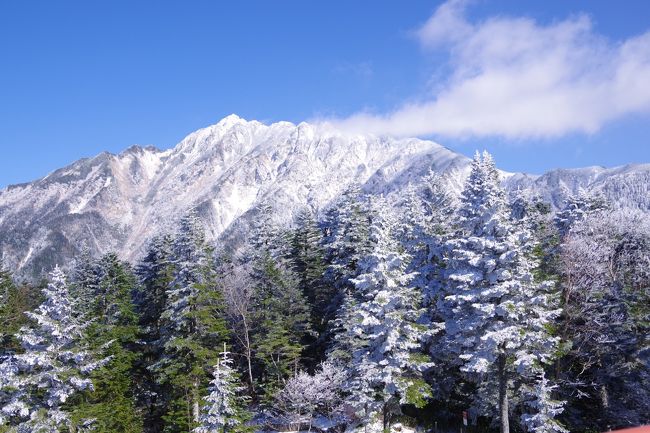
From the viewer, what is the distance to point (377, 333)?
26.5 m

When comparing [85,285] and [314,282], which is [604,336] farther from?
[85,285]

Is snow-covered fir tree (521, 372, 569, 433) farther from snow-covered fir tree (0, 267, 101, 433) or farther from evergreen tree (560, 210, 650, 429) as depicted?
snow-covered fir tree (0, 267, 101, 433)

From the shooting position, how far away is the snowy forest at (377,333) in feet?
86.6

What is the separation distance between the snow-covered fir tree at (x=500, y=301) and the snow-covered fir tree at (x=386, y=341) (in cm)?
255

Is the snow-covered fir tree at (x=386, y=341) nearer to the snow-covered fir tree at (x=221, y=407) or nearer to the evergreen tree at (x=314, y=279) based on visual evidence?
the snow-covered fir tree at (x=221, y=407)

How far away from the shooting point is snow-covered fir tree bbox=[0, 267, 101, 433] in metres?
28.0

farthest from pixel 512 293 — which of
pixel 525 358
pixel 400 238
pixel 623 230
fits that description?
pixel 623 230

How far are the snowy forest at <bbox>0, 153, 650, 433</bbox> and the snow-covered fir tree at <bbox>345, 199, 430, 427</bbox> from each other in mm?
100

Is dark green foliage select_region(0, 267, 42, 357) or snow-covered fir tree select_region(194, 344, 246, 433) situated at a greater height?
dark green foliage select_region(0, 267, 42, 357)

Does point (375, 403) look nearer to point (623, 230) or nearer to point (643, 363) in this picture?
point (643, 363)

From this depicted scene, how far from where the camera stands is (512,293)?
26.1 metres

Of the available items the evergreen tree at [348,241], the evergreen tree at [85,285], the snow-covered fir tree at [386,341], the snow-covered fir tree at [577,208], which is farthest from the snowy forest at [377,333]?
the snow-covered fir tree at [577,208]

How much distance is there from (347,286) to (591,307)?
17.3 m

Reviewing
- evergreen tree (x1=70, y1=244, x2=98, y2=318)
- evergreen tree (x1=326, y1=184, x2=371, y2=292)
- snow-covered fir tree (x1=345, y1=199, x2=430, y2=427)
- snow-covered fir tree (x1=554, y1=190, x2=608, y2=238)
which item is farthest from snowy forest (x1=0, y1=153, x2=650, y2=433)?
snow-covered fir tree (x1=554, y1=190, x2=608, y2=238)
